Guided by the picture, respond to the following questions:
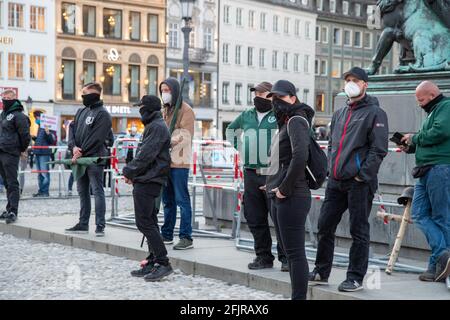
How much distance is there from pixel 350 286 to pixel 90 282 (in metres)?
2.83

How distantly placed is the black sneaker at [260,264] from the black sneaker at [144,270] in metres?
1.07

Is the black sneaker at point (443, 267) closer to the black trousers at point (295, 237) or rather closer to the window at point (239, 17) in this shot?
the black trousers at point (295, 237)

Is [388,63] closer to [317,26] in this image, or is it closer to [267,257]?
[317,26]

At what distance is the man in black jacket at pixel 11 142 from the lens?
1491 centimetres

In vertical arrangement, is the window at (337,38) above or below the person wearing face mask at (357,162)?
above

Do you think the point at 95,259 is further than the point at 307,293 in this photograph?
Yes

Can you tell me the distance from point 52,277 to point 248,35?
246ft

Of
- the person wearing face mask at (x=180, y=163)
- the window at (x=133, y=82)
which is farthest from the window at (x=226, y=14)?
the person wearing face mask at (x=180, y=163)

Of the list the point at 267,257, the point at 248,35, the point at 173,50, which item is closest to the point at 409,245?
the point at 267,257

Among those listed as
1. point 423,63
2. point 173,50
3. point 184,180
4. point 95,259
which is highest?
point 173,50

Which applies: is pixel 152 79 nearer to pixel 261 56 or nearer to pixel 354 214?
pixel 261 56

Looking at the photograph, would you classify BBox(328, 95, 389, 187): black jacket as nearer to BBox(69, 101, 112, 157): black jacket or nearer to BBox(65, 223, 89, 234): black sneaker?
BBox(69, 101, 112, 157): black jacket

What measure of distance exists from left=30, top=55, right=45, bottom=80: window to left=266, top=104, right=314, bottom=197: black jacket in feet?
191

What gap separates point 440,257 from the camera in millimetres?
9211
